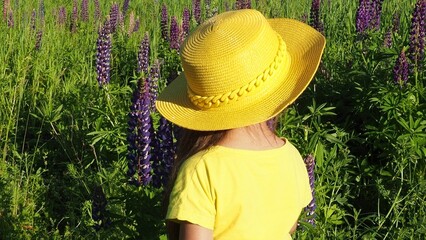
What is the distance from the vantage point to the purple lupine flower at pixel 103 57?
15.3ft

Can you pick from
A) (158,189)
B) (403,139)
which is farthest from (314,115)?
(158,189)

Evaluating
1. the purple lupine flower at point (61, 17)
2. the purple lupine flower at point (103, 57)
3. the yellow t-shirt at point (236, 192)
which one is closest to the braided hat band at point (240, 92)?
the yellow t-shirt at point (236, 192)

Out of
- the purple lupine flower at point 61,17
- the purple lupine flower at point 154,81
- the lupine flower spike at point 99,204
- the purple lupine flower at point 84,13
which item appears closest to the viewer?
the lupine flower spike at point 99,204

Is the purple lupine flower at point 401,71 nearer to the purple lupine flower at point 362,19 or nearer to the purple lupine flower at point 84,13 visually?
the purple lupine flower at point 362,19

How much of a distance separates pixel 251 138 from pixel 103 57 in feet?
10.2

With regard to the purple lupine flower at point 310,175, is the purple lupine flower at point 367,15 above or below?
below

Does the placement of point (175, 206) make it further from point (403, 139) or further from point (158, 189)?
point (403, 139)

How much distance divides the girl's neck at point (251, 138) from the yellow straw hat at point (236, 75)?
72 millimetres

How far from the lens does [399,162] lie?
3557 mm

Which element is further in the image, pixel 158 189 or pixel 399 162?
pixel 399 162

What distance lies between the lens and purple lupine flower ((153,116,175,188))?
2855mm

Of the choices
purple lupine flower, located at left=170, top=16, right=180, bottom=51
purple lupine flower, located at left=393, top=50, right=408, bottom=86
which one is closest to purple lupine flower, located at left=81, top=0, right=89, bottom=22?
purple lupine flower, located at left=170, top=16, right=180, bottom=51

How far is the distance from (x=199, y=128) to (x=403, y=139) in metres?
2.01

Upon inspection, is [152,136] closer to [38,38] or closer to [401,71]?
[401,71]
